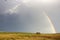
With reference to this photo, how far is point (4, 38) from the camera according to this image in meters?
16.3

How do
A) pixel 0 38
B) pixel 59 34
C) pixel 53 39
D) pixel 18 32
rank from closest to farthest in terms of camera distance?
pixel 0 38 → pixel 53 39 → pixel 59 34 → pixel 18 32

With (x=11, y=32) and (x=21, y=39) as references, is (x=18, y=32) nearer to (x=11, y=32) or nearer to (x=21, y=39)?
(x=11, y=32)

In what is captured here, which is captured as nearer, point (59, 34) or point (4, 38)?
point (4, 38)

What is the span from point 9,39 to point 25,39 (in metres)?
1.95

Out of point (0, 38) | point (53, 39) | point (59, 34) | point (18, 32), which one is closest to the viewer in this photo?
point (0, 38)

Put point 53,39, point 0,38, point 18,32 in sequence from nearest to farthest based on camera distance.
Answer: point 0,38 < point 53,39 < point 18,32

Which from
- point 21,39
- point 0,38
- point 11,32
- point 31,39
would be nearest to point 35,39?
point 31,39

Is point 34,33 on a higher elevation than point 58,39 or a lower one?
higher

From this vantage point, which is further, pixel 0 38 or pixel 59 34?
pixel 59 34

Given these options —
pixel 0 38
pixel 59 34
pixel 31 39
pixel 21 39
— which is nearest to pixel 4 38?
pixel 0 38

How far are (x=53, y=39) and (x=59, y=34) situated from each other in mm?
3570

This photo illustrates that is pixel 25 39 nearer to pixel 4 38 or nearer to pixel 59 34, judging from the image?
pixel 4 38

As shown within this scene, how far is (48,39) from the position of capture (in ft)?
56.1

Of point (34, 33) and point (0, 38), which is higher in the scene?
point (34, 33)
